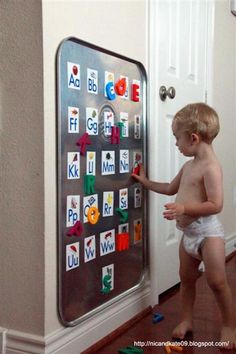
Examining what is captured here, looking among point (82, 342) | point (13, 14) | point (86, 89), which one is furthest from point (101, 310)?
point (13, 14)

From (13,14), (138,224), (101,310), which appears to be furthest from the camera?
(138,224)

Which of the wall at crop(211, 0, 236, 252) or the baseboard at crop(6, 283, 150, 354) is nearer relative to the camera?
the baseboard at crop(6, 283, 150, 354)

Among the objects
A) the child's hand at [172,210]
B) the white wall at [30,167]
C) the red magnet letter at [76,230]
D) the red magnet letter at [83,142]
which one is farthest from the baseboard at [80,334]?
the red magnet letter at [83,142]

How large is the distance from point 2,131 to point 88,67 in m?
0.32

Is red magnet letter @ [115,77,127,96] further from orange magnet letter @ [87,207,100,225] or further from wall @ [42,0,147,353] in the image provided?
orange magnet letter @ [87,207,100,225]

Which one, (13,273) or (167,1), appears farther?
(167,1)

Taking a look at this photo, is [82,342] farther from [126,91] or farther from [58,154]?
[126,91]

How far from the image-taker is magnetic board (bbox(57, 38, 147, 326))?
122 centimetres

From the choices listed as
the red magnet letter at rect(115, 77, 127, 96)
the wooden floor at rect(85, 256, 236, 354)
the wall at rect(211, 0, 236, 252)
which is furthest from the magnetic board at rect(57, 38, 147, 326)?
the wall at rect(211, 0, 236, 252)

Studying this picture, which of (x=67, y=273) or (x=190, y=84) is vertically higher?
(x=190, y=84)

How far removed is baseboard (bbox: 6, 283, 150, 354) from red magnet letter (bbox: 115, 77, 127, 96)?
72 centimetres

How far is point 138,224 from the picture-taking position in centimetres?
165

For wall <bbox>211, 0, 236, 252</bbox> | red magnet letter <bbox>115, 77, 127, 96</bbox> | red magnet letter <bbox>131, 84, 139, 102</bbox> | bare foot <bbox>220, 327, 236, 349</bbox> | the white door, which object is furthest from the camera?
wall <bbox>211, 0, 236, 252</bbox>

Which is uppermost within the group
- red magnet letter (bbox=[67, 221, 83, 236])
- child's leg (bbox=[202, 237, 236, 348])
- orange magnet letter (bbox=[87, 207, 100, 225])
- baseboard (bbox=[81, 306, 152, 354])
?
orange magnet letter (bbox=[87, 207, 100, 225])
